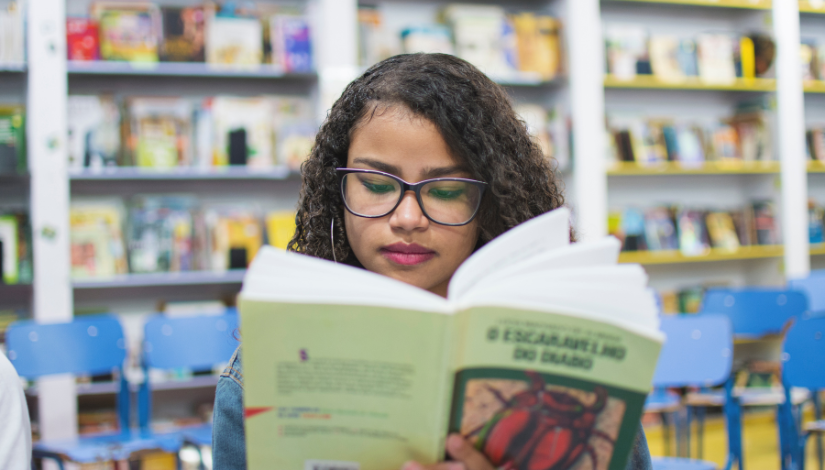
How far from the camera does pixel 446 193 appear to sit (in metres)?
0.83

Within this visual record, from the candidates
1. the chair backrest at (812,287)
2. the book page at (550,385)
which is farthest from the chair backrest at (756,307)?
the book page at (550,385)

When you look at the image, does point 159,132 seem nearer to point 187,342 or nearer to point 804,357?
point 187,342

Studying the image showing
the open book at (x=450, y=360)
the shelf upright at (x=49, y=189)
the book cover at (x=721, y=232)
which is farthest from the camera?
the book cover at (x=721, y=232)

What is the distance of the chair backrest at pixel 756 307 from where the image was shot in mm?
2881

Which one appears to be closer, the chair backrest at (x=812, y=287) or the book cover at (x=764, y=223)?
the chair backrest at (x=812, y=287)

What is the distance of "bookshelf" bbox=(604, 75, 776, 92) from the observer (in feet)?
11.5

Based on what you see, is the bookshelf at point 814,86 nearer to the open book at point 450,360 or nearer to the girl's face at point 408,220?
the girl's face at point 408,220

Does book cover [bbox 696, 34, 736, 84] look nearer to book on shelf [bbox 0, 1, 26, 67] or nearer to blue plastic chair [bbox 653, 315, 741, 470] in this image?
blue plastic chair [bbox 653, 315, 741, 470]

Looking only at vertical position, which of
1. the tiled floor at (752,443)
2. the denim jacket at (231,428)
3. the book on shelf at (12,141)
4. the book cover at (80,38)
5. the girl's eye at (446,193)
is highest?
the book cover at (80,38)

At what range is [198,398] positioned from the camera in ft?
10.0

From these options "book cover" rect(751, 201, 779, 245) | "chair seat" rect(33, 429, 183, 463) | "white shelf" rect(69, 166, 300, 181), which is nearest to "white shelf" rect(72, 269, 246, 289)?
"white shelf" rect(69, 166, 300, 181)

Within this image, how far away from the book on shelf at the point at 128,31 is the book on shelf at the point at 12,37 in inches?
11.2

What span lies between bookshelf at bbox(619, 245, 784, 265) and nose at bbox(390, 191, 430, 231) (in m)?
2.86

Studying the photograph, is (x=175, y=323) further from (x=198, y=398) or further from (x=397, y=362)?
(x=397, y=362)
